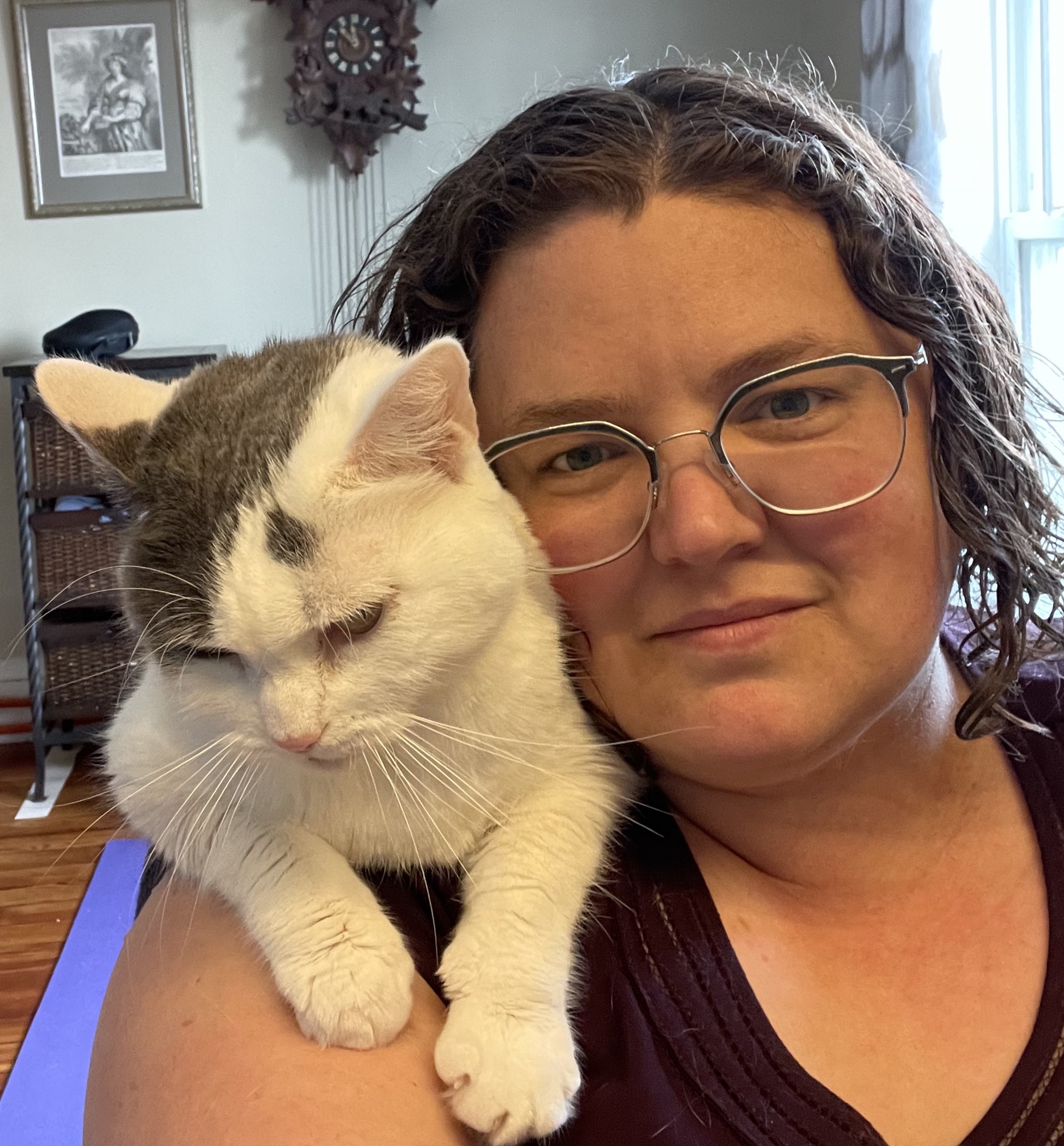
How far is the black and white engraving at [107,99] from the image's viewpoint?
3.86 meters

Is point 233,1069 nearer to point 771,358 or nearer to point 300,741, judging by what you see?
point 300,741

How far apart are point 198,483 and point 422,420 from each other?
0.22m

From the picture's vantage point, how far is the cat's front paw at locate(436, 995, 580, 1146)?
2.46 ft

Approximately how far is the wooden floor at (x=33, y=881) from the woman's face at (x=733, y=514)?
1.68 metres

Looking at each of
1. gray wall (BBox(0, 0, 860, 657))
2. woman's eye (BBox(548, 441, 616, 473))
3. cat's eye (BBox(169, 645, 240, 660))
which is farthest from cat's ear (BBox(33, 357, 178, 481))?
gray wall (BBox(0, 0, 860, 657))

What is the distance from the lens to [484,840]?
99 cm

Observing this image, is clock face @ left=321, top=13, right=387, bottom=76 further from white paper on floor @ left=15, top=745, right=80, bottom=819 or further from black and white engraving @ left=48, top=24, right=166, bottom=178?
white paper on floor @ left=15, top=745, right=80, bottom=819

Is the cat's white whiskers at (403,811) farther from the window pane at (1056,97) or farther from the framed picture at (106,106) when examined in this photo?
the framed picture at (106,106)

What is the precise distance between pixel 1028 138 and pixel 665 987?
Result: 8.28 feet

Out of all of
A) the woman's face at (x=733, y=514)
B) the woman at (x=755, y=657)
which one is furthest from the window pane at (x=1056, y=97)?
the woman's face at (x=733, y=514)

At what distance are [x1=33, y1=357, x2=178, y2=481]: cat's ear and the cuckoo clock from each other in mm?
3174

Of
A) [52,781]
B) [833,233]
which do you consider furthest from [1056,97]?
[52,781]

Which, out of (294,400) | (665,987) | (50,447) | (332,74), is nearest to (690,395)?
(294,400)

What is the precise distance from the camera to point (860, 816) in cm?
104
